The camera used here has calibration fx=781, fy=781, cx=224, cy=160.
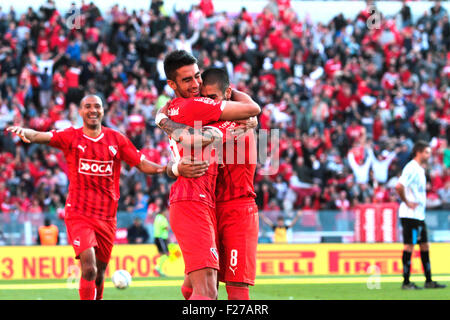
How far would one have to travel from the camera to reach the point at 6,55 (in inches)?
867

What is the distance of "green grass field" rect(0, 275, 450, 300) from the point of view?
11852mm

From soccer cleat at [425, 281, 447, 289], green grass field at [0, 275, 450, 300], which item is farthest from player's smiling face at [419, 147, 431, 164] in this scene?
green grass field at [0, 275, 450, 300]

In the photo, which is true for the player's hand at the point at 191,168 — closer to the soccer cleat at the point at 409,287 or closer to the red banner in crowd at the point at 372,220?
the soccer cleat at the point at 409,287

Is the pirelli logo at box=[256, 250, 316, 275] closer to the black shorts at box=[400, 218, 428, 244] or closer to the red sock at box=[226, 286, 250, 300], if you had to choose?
A: the black shorts at box=[400, 218, 428, 244]

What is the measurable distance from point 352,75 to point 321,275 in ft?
30.2

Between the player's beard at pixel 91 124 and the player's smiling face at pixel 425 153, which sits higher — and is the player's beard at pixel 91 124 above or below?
above

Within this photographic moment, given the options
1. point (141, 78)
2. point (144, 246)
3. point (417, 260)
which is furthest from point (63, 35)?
point (417, 260)

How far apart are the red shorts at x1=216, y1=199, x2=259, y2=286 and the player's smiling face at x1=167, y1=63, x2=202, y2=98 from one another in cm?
94

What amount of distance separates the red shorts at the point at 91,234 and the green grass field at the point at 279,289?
287 centimetres

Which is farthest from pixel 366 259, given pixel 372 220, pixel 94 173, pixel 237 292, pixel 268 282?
pixel 237 292

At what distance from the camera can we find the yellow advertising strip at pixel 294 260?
16391 millimetres

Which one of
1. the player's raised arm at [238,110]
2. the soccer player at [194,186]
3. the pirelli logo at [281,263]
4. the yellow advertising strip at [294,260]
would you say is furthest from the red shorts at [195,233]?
the pirelli logo at [281,263]

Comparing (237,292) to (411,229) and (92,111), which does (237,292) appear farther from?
(411,229)

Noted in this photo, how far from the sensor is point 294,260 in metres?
16.8
